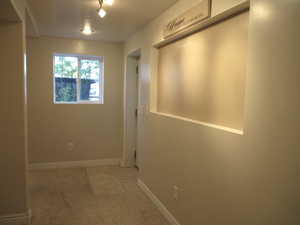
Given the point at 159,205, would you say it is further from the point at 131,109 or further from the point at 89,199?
the point at 131,109

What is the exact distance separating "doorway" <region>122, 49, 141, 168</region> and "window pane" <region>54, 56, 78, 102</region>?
954 mm

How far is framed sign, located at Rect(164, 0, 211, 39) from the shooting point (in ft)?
6.70

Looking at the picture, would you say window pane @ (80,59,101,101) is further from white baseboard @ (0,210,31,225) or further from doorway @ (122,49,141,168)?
white baseboard @ (0,210,31,225)

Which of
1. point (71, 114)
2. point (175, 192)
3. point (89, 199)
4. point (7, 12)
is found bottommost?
point (89, 199)

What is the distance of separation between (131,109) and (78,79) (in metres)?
1.12

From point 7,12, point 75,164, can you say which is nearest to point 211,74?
point 7,12

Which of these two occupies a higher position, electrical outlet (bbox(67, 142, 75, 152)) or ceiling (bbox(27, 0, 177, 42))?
ceiling (bbox(27, 0, 177, 42))

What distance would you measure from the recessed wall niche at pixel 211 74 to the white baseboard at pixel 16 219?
191 centimetres

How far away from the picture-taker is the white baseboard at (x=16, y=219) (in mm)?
2598

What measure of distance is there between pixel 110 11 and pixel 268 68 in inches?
83.1

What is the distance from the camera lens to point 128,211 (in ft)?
9.85

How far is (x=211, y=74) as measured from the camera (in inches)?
87.3

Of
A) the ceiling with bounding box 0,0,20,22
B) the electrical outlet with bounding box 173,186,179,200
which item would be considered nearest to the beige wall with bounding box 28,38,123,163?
the ceiling with bounding box 0,0,20,22

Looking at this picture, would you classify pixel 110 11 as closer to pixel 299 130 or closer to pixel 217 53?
pixel 217 53
